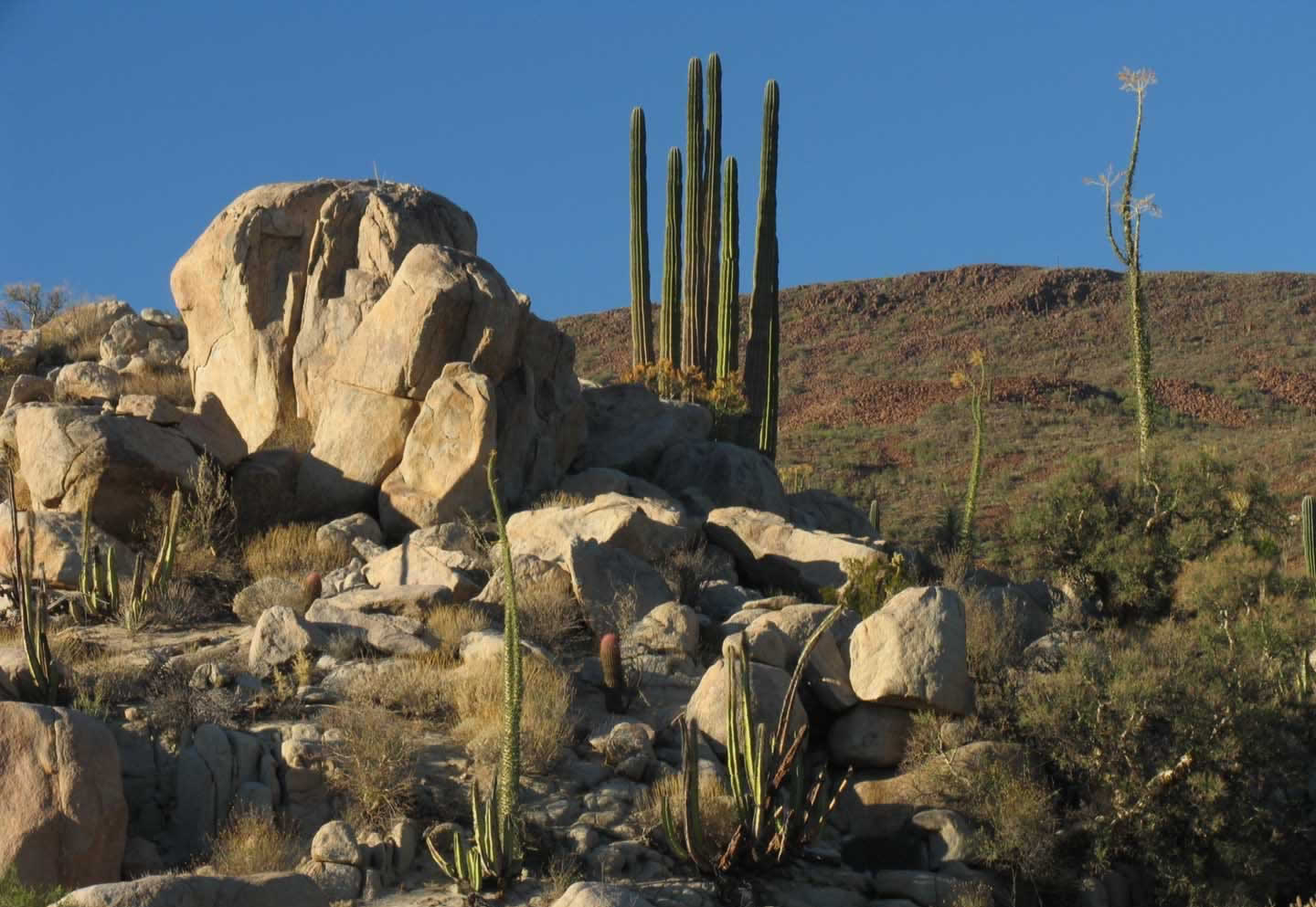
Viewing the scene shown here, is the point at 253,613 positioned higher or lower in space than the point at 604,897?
higher

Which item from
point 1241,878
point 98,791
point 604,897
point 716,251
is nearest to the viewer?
point 604,897

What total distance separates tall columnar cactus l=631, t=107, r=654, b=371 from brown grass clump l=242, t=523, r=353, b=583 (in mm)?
9467

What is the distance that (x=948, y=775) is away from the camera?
11969 mm

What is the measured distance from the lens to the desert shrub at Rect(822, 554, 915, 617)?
15.3 m

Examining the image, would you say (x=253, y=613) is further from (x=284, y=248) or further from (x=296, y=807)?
(x=284, y=248)

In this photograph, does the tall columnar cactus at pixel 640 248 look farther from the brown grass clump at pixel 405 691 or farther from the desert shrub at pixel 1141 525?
the brown grass clump at pixel 405 691

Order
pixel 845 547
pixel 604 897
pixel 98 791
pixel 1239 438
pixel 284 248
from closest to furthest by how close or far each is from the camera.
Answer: pixel 604 897, pixel 98 791, pixel 845 547, pixel 284 248, pixel 1239 438

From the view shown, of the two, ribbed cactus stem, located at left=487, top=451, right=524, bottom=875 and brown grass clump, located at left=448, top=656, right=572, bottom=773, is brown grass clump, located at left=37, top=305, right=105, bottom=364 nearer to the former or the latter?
brown grass clump, located at left=448, top=656, right=572, bottom=773

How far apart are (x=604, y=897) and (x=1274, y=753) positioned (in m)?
6.15

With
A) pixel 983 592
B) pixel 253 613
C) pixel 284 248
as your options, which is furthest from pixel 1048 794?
pixel 284 248

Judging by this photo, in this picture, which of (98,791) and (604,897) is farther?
(98,791)

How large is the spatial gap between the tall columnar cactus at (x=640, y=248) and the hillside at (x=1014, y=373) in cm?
657

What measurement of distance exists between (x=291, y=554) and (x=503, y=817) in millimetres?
7147

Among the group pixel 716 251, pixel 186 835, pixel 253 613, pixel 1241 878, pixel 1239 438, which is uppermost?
pixel 716 251
